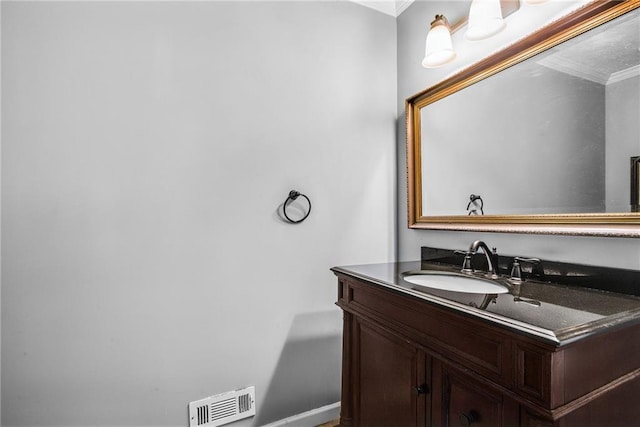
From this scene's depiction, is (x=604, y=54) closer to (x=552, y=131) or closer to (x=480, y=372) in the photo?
(x=552, y=131)

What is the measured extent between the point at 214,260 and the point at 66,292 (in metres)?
0.57

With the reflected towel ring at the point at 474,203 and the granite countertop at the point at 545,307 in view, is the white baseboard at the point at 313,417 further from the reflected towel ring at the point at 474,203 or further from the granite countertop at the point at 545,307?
the reflected towel ring at the point at 474,203

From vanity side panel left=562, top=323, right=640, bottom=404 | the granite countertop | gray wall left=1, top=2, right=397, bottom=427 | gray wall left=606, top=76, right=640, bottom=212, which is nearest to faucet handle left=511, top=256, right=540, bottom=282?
the granite countertop

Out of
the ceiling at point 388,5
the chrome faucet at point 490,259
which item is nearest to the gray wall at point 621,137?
the chrome faucet at point 490,259

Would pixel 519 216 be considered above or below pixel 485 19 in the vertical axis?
below

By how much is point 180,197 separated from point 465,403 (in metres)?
1.30

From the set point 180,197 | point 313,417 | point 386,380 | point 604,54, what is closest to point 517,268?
point 386,380

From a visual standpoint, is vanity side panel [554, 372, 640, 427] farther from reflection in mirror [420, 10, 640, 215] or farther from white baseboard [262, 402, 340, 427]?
white baseboard [262, 402, 340, 427]

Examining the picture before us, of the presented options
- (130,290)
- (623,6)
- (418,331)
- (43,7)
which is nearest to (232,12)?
(43,7)

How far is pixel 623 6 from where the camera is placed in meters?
1.00

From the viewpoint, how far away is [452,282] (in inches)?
51.6

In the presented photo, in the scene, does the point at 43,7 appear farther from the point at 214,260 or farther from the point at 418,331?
the point at 418,331

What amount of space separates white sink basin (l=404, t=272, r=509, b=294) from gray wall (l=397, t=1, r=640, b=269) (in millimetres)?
224

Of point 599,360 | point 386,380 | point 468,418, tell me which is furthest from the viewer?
point 386,380
